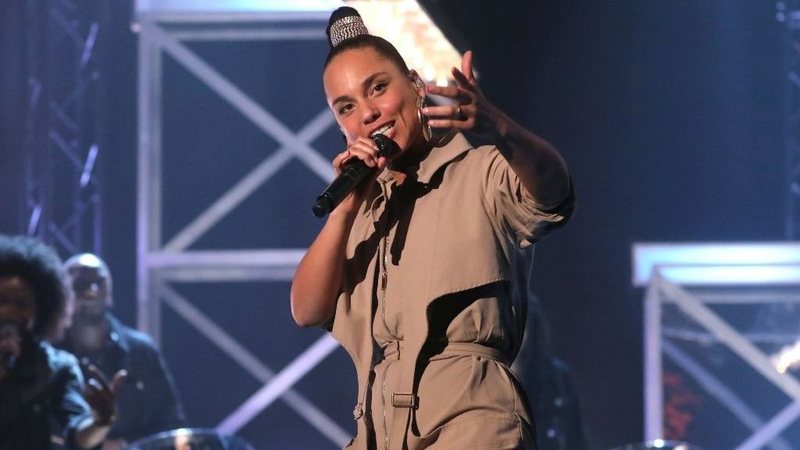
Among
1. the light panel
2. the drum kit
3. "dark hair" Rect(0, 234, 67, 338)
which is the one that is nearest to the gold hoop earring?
the drum kit

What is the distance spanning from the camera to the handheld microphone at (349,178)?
Answer: 6.84 feet

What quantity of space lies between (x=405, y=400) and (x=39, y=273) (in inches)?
149

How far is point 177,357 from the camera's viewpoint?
738 centimetres

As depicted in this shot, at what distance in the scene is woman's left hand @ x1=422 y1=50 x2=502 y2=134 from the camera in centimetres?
187

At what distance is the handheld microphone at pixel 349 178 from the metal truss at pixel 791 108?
15.9 ft

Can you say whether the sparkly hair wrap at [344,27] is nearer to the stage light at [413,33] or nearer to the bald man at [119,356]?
the stage light at [413,33]

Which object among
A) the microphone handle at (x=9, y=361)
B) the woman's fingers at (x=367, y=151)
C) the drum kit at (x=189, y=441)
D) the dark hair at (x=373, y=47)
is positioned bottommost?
the drum kit at (x=189, y=441)

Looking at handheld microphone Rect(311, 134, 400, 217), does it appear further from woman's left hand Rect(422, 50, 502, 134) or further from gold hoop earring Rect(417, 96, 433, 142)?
woman's left hand Rect(422, 50, 502, 134)

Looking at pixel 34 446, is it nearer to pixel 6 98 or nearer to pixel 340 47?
pixel 6 98

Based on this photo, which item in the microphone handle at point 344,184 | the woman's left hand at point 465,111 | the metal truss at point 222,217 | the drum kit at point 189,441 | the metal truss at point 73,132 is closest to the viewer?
the woman's left hand at point 465,111

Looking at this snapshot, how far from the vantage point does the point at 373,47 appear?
2.24 metres

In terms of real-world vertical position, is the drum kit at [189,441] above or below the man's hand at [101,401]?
below

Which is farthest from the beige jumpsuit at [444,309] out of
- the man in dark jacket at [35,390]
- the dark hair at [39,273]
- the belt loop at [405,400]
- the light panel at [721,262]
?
the light panel at [721,262]

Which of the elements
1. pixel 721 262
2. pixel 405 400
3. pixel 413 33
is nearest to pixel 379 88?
pixel 405 400
